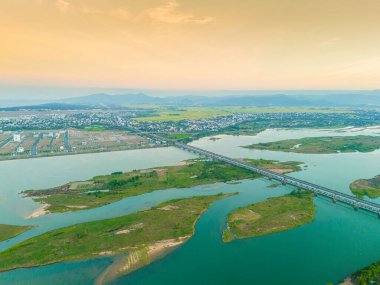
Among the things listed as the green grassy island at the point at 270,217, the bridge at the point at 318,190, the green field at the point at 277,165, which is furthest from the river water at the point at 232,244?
the green field at the point at 277,165

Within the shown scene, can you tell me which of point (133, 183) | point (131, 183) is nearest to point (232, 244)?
point (133, 183)

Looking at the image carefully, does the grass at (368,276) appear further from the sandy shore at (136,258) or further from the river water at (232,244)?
the sandy shore at (136,258)

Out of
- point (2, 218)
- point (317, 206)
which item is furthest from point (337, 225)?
point (2, 218)

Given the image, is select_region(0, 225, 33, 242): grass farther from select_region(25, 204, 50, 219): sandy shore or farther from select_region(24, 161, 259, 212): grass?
select_region(24, 161, 259, 212): grass

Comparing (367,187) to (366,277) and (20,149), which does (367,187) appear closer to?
(366,277)

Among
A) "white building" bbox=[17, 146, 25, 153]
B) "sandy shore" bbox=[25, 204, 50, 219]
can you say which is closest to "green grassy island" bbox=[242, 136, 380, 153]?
"sandy shore" bbox=[25, 204, 50, 219]
